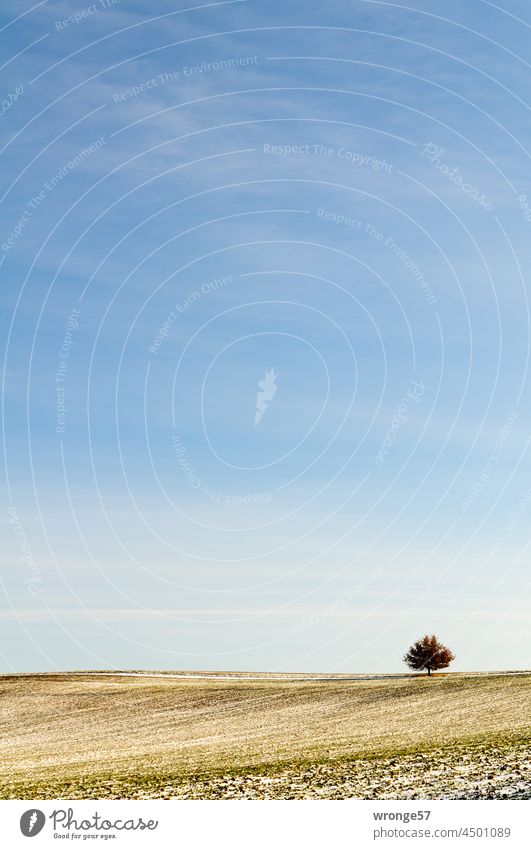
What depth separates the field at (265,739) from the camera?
25.2m

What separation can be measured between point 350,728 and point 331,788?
20556mm

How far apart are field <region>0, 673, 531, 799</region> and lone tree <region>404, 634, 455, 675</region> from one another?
55.8ft

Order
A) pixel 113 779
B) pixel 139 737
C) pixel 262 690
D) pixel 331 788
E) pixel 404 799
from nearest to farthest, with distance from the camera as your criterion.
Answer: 1. pixel 404 799
2. pixel 331 788
3. pixel 113 779
4. pixel 139 737
5. pixel 262 690

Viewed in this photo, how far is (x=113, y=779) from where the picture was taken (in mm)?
29469

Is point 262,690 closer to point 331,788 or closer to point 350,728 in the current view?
point 350,728
